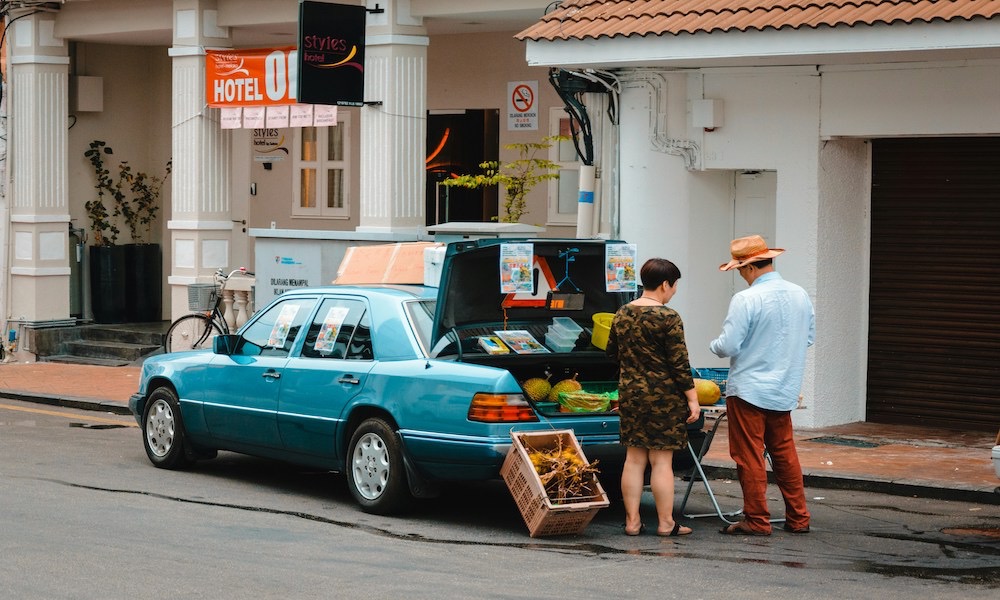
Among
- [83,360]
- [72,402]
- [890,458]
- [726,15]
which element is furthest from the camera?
[83,360]

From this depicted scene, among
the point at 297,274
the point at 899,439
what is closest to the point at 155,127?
the point at 297,274

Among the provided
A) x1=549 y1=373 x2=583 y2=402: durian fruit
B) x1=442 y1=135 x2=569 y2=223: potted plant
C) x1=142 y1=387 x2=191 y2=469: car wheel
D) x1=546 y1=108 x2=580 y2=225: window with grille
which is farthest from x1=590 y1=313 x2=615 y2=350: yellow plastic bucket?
x1=546 y1=108 x2=580 y2=225: window with grille

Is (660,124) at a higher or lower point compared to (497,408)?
higher

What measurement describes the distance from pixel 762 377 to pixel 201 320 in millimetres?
10461

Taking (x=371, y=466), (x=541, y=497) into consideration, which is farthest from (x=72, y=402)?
(x=541, y=497)

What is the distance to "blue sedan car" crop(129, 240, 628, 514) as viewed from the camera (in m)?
8.75

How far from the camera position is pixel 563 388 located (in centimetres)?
908

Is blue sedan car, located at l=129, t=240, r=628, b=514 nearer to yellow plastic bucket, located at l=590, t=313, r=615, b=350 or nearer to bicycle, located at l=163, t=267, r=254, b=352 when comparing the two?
yellow plastic bucket, located at l=590, t=313, r=615, b=350

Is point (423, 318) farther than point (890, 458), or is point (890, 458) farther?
point (890, 458)

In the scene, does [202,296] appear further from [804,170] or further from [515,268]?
[515,268]

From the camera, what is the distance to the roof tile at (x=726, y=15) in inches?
448

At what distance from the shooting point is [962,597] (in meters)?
7.14

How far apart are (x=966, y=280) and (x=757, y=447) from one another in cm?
491

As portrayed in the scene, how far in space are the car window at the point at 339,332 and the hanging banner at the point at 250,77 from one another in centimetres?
759
